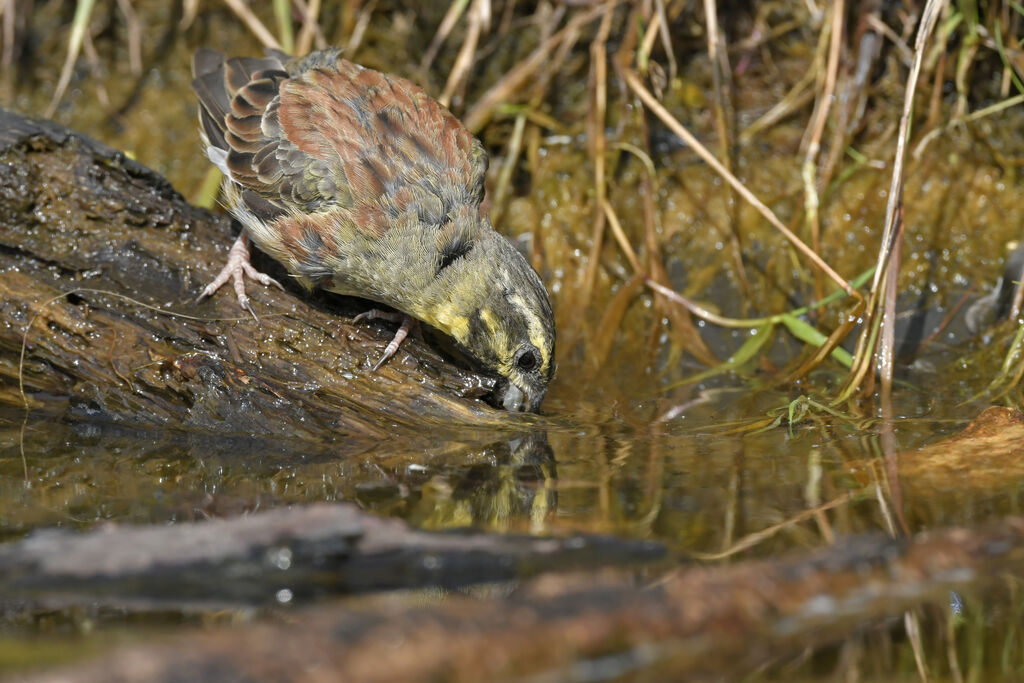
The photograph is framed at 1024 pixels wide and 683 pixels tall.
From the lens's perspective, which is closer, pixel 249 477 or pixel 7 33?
pixel 249 477

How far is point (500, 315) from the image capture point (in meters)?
4.93

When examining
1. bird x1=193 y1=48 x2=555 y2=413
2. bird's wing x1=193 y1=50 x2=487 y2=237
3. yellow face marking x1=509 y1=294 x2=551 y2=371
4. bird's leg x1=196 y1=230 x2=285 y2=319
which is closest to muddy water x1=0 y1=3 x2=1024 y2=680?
yellow face marking x1=509 y1=294 x2=551 y2=371

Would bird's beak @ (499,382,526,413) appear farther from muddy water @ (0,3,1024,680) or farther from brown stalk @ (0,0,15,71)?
brown stalk @ (0,0,15,71)

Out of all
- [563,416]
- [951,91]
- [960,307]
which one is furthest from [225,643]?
[951,91]

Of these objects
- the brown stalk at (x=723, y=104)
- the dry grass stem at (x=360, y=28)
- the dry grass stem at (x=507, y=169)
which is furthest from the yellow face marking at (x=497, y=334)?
the dry grass stem at (x=360, y=28)

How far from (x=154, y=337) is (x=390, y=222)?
124 cm

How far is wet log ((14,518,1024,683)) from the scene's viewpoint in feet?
7.76

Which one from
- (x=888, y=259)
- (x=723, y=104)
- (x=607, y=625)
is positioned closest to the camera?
(x=607, y=625)

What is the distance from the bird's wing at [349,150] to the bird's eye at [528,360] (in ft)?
2.53

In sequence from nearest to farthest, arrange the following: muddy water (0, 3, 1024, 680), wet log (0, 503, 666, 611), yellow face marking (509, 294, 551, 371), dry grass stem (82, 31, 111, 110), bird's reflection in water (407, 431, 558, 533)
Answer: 1. wet log (0, 503, 666, 611)
2. muddy water (0, 3, 1024, 680)
3. bird's reflection in water (407, 431, 558, 533)
4. yellow face marking (509, 294, 551, 371)
5. dry grass stem (82, 31, 111, 110)

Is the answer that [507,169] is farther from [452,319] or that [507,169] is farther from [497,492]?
[497,492]

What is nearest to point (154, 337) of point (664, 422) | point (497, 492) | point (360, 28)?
point (497, 492)

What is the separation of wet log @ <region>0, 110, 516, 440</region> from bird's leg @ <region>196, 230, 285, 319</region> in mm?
53

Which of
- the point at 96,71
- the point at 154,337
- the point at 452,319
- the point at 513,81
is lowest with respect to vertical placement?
the point at 96,71
